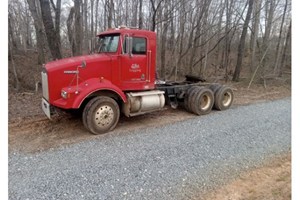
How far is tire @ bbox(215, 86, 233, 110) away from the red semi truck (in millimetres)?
2094

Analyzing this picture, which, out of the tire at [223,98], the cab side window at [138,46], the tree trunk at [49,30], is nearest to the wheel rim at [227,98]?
the tire at [223,98]

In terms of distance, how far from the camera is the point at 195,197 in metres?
3.26

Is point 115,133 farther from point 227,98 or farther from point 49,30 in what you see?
point 49,30

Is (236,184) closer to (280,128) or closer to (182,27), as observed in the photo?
(280,128)

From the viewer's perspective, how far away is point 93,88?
5.41m

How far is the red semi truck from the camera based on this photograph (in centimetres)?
533

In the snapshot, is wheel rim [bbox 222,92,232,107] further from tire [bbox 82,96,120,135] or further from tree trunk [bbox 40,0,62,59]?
tree trunk [bbox 40,0,62,59]

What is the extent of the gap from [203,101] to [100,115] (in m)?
3.69

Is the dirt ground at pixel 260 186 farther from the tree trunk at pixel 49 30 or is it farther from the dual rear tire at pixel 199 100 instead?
the tree trunk at pixel 49 30

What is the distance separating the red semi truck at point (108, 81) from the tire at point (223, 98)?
2.09m

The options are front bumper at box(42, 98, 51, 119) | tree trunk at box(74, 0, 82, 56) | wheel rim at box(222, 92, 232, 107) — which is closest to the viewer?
front bumper at box(42, 98, 51, 119)

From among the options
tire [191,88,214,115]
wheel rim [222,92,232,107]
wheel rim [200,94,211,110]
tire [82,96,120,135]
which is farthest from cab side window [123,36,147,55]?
wheel rim [222,92,232,107]

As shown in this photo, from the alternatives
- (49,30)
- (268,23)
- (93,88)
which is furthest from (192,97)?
(268,23)

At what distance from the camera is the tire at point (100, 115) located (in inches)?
213
